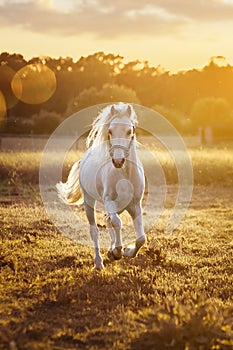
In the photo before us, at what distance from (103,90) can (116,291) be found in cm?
4450

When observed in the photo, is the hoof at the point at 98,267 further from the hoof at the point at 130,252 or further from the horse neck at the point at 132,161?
the horse neck at the point at 132,161

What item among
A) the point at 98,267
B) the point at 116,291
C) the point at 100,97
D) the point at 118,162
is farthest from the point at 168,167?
the point at 100,97

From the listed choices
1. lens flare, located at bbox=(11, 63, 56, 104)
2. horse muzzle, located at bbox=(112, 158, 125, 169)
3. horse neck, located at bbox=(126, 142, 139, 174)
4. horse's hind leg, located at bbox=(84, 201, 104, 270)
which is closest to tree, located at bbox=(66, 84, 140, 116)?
lens flare, located at bbox=(11, 63, 56, 104)

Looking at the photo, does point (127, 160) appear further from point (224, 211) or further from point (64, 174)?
point (64, 174)

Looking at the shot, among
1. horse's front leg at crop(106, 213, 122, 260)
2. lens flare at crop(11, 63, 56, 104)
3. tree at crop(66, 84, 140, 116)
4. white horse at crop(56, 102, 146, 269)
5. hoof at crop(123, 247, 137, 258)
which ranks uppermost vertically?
lens flare at crop(11, 63, 56, 104)

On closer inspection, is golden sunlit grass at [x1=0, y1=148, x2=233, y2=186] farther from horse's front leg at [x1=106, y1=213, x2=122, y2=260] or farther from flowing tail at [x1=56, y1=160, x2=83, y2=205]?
horse's front leg at [x1=106, y1=213, x2=122, y2=260]

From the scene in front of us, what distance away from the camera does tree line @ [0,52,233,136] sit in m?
50.5

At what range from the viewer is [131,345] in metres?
4.47

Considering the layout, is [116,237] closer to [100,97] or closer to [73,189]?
[73,189]

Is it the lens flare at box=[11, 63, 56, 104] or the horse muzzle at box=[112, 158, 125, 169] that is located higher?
the lens flare at box=[11, 63, 56, 104]

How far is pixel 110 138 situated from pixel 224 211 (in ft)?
27.1

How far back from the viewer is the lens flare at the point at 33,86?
2128 inches

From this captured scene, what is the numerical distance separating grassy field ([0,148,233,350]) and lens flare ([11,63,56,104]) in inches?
1686

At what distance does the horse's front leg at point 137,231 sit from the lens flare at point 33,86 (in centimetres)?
4776
